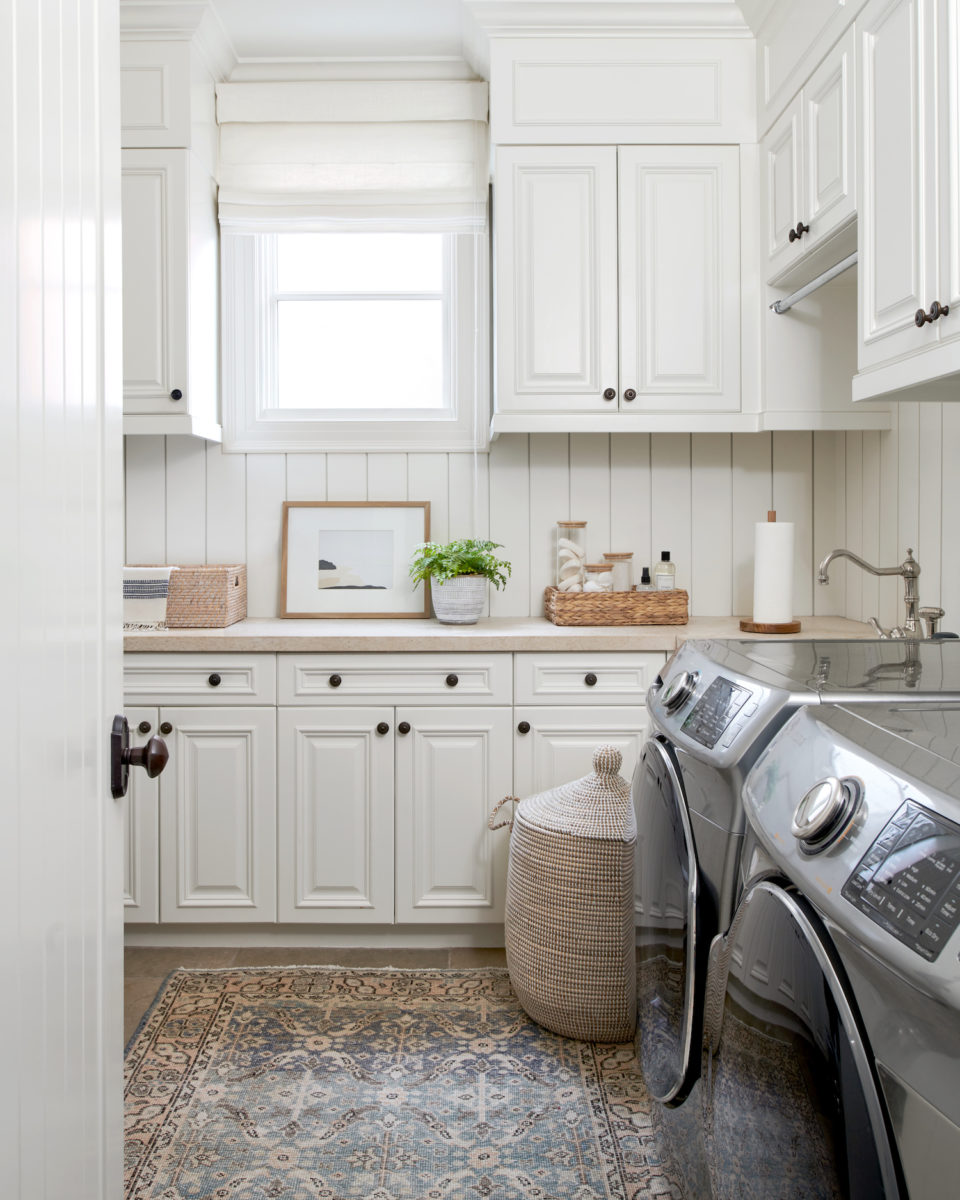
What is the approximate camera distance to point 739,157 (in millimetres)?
2656

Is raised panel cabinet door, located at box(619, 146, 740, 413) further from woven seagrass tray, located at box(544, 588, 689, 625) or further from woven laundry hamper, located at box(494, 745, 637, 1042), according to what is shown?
woven laundry hamper, located at box(494, 745, 637, 1042)

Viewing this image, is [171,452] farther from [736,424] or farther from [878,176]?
[878,176]

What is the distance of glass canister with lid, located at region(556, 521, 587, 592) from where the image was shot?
9.27 feet

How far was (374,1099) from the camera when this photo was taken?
192cm

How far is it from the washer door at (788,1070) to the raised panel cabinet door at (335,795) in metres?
1.56

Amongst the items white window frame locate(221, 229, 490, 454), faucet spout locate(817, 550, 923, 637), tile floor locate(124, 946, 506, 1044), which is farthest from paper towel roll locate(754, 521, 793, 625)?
tile floor locate(124, 946, 506, 1044)

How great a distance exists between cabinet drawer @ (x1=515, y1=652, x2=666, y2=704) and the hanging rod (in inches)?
38.8

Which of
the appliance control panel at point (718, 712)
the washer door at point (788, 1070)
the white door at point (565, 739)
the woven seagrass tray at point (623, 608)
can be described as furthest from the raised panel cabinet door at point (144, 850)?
the washer door at point (788, 1070)

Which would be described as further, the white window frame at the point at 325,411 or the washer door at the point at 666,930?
the white window frame at the point at 325,411

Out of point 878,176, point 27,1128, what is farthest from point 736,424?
point 27,1128

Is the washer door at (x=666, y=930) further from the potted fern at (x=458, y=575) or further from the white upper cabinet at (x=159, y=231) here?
the white upper cabinet at (x=159, y=231)

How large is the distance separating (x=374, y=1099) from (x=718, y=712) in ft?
4.05

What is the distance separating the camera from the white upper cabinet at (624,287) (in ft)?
8.73

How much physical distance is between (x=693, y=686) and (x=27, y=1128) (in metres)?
0.91
